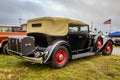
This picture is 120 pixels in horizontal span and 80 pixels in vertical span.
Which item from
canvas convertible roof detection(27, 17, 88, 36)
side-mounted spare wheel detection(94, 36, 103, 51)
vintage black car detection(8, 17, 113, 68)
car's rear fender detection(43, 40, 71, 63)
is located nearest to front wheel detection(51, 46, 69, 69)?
vintage black car detection(8, 17, 113, 68)

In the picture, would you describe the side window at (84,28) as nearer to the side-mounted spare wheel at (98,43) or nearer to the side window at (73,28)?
the side window at (73,28)

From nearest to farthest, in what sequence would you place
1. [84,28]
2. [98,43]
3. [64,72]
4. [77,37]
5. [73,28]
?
[64,72], [73,28], [77,37], [84,28], [98,43]

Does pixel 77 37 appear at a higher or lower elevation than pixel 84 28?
lower

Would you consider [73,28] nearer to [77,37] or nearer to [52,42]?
[77,37]

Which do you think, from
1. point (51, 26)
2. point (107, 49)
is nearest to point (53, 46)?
point (51, 26)

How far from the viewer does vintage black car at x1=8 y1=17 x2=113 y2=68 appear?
18.5ft

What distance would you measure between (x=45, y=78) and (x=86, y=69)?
5.52ft

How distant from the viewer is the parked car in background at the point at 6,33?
28.7 feet

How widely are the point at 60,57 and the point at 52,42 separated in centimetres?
61

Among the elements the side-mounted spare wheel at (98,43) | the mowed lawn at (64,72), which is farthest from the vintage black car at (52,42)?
the side-mounted spare wheel at (98,43)

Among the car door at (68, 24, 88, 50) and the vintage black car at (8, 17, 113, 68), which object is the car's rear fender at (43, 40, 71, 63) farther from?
the car door at (68, 24, 88, 50)

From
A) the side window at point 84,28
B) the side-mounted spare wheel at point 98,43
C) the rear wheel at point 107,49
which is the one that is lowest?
the rear wheel at point 107,49

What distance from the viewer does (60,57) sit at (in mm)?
5945

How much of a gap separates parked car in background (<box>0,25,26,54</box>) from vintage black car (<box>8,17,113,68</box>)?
2.44m
